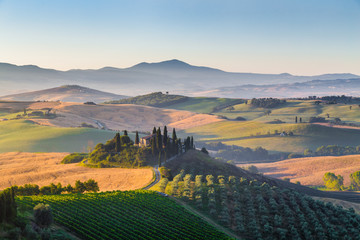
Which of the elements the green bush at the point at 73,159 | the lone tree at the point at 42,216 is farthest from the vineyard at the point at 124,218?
the green bush at the point at 73,159

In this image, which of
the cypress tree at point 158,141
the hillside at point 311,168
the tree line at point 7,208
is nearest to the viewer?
the tree line at point 7,208

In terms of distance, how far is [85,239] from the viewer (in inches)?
1772

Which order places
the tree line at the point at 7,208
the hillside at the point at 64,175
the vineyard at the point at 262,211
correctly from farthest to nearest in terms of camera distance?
the hillside at the point at 64,175 < the vineyard at the point at 262,211 < the tree line at the point at 7,208

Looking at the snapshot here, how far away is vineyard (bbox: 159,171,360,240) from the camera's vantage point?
191ft

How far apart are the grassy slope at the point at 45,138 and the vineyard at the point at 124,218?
9721cm

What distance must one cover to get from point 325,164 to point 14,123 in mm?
157069

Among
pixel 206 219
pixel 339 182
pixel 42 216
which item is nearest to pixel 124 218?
pixel 42 216

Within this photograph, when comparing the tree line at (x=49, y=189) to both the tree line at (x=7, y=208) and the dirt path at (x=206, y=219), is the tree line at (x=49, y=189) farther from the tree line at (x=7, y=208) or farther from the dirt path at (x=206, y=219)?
the tree line at (x=7, y=208)

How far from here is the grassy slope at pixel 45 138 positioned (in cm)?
15250

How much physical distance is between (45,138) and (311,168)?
116035mm

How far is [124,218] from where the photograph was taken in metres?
53.8

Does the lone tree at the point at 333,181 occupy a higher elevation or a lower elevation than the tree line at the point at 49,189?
lower

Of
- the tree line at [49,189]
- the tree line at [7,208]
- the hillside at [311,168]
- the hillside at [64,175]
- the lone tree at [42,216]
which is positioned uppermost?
the tree line at [7,208]

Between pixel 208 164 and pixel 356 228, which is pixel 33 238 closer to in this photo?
pixel 356 228
